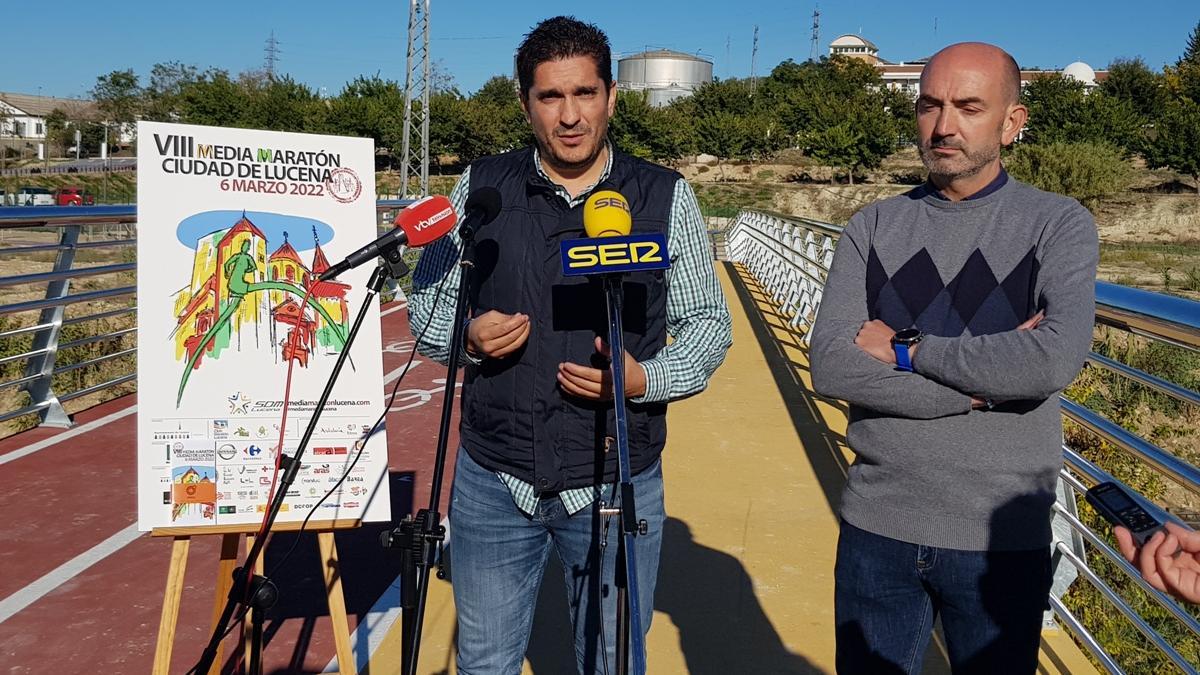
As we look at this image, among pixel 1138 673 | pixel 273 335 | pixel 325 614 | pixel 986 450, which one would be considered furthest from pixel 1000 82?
pixel 1138 673

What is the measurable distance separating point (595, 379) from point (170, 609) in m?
1.62

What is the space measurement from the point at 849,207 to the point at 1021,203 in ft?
214

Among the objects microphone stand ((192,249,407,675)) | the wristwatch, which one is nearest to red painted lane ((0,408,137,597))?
microphone stand ((192,249,407,675))

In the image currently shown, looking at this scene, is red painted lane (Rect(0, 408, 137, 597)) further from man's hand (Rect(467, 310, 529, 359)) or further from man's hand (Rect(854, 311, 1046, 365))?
man's hand (Rect(854, 311, 1046, 365))

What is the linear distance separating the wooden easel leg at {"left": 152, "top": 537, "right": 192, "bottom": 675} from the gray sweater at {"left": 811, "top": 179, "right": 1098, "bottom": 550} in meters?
1.99

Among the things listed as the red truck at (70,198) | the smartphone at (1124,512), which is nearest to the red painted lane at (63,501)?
the smartphone at (1124,512)

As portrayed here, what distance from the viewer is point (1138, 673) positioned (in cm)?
472

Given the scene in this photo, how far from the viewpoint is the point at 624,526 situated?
186cm

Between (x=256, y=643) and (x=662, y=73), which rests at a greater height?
(x=662, y=73)

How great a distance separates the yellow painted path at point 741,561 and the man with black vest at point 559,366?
4.61ft

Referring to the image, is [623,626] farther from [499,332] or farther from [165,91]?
[165,91]

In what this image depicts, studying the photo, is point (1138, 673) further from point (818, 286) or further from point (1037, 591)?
point (818, 286)

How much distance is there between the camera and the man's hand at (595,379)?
7.46 feet

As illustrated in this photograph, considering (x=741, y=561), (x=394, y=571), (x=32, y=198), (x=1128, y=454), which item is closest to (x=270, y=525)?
(x=394, y=571)
